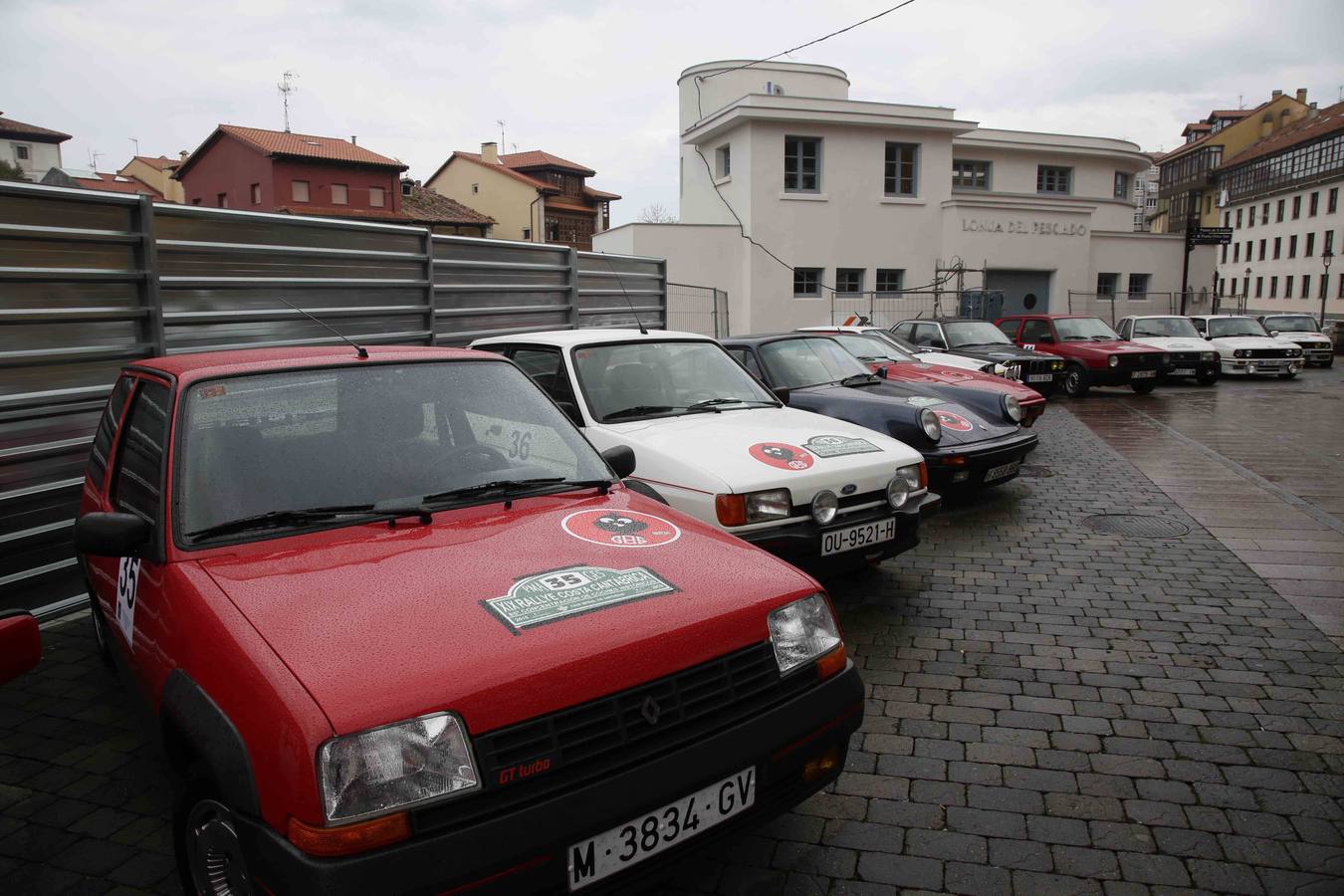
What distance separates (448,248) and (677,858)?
823cm

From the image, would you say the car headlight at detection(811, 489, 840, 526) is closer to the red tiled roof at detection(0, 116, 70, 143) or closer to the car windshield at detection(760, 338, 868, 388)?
the car windshield at detection(760, 338, 868, 388)

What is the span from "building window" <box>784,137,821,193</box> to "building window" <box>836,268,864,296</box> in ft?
9.18

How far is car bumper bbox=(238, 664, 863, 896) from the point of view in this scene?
1.84 meters

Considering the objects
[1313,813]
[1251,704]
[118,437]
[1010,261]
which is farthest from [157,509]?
[1010,261]

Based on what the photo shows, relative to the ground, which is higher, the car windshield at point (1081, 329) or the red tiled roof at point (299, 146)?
the red tiled roof at point (299, 146)

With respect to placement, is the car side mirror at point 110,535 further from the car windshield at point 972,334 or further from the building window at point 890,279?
the building window at point 890,279

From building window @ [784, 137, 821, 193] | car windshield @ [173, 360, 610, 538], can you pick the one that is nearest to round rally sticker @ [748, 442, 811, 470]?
car windshield @ [173, 360, 610, 538]

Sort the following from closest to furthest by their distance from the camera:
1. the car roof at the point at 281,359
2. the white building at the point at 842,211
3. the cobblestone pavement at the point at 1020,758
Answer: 1. the cobblestone pavement at the point at 1020,758
2. the car roof at the point at 281,359
3. the white building at the point at 842,211

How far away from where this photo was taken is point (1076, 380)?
17453 mm

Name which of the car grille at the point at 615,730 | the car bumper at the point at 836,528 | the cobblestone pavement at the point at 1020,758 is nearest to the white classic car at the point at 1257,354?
the cobblestone pavement at the point at 1020,758

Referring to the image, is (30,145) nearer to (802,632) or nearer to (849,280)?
(849,280)

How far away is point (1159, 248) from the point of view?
1292 inches

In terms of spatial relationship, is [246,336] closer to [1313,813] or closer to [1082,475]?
[1313,813]

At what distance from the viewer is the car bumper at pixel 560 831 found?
1841 millimetres
